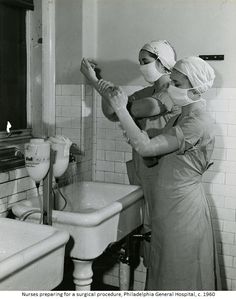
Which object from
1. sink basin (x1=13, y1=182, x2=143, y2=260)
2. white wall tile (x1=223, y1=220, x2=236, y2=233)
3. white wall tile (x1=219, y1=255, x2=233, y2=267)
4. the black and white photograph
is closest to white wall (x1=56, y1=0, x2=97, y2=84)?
the black and white photograph

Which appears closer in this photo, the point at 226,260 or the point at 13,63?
the point at 13,63

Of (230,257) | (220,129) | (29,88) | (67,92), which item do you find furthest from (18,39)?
(230,257)

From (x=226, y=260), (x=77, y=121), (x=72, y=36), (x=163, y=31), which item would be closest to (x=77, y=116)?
(x=77, y=121)

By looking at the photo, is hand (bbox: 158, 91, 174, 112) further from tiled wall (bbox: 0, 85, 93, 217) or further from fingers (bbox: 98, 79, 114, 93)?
tiled wall (bbox: 0, 85, 93, 217)

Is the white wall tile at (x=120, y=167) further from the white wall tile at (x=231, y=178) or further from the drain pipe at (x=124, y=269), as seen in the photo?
the white wall tile at (x=231, y=178)

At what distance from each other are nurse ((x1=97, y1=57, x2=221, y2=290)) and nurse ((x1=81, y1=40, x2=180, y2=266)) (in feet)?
0.49

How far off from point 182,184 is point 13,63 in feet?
3.42

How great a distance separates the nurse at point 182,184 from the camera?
1.64 m

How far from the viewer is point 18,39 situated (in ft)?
6.84

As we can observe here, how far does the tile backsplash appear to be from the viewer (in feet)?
7.18

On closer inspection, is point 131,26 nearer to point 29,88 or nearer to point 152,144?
point 29,88

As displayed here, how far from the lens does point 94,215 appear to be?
64.6 inches

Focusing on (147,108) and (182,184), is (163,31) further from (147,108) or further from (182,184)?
(182,184)

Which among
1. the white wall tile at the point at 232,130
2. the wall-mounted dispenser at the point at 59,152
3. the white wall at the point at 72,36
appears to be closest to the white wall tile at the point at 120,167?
the white wall at the point at 72,36
